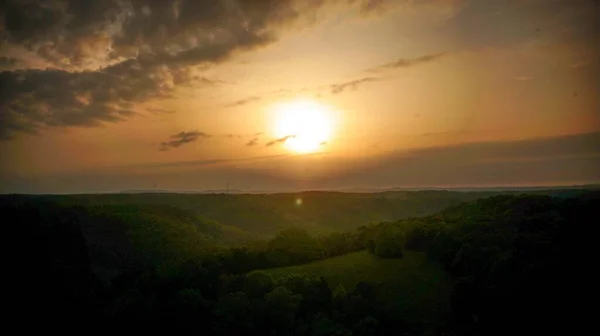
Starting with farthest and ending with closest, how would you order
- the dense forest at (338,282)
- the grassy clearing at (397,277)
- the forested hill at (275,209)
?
the forested hill at (275,209) < the grassy clearing at (397,277) < the dense forest at (338,282)

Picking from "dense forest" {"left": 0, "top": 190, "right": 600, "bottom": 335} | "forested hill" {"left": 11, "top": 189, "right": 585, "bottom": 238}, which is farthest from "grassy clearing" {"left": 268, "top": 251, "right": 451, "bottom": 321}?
"forested hill" {"left": 11, "top": 189, "right": 585, "bottom": 238}

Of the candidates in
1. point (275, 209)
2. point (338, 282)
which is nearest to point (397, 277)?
point (338, 282)

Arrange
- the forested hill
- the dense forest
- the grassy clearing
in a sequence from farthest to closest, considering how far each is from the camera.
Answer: the forested hill → the grassy clearing → the dense forest

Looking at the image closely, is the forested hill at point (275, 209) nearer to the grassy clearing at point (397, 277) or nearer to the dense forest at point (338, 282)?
the dense forest at point (338, 282)

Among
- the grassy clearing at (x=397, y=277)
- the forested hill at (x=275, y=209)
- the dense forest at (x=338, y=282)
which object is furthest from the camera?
the forested hill at (x=275, y=209)

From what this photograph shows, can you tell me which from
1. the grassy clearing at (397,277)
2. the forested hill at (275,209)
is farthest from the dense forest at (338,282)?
the forested hill at (275,209)

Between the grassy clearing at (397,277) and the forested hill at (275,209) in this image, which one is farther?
the forested hill at (275,209)

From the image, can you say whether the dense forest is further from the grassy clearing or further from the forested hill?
the forested hill

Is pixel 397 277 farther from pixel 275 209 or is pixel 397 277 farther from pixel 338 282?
pixel 275 209

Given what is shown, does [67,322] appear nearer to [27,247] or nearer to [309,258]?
[27,247]
